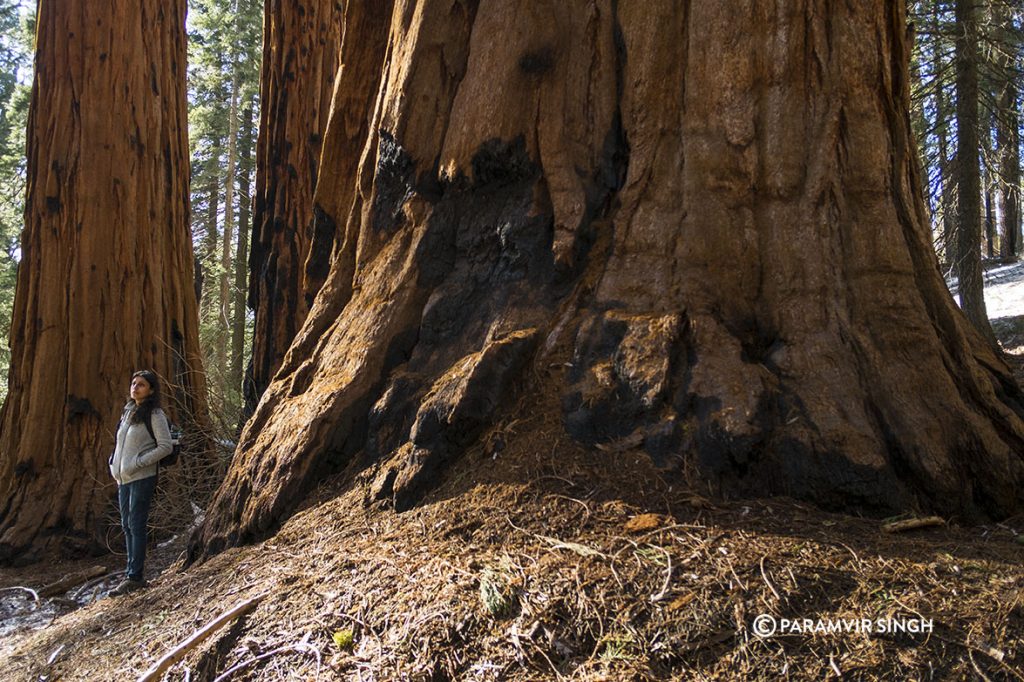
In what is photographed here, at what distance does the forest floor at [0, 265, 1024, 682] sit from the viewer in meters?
2.30

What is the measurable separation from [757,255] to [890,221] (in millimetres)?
652

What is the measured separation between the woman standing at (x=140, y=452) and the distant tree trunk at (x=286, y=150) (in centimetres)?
237

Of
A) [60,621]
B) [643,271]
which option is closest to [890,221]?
[643,271]

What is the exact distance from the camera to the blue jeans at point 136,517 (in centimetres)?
512

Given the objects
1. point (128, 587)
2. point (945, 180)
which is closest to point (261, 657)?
point (128, 587)

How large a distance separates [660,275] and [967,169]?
950cm

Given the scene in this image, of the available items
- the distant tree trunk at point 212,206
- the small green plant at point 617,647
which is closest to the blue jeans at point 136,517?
the small green plant at point 617,647

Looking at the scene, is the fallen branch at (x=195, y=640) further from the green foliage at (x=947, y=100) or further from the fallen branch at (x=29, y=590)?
the green foliage at (x=947, y=100)

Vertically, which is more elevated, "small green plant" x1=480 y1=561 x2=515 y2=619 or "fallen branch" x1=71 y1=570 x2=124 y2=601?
"small green plant" x1=480 y1=561 x2=515 y2=619

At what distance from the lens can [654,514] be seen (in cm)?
290

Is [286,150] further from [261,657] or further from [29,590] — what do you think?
[261,657]

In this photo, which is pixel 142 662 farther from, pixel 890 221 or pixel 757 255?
pixel 890 221

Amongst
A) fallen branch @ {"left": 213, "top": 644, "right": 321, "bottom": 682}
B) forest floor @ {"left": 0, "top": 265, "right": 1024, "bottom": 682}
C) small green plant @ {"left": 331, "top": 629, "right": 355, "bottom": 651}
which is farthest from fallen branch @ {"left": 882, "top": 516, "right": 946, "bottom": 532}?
fallen branch @ {"left": 213, "top": 644, "right": 321, "bottom": 682}

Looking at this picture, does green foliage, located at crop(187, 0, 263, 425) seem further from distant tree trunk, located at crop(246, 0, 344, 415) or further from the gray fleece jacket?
the gray fleece jacket
